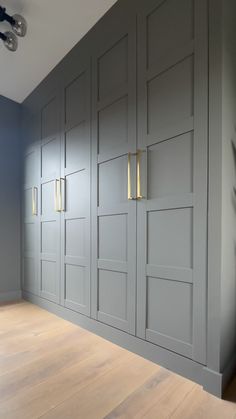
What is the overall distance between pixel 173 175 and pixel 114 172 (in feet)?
1.74

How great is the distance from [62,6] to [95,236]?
5.81ft

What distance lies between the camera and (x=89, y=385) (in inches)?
53.8

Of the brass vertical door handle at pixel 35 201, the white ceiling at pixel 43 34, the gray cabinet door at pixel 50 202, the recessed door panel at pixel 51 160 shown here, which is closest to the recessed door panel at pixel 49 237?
the gray cabinet door at pixel 50 202

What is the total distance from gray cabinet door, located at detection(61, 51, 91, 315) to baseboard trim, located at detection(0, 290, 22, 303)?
3.41 feet

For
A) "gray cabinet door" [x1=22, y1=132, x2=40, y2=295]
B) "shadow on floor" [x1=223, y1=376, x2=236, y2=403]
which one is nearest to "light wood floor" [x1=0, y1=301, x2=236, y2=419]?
"shadow on floor" [x1=223, y1=376, x2=236, y2=403]

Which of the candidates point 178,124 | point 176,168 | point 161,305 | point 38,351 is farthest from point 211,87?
point 38,351

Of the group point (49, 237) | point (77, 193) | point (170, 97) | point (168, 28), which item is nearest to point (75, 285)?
point (49, 237)

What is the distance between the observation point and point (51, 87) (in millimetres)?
2643

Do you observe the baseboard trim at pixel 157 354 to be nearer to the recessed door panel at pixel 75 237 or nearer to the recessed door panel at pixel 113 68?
the recessed door panel at pixel 75 237

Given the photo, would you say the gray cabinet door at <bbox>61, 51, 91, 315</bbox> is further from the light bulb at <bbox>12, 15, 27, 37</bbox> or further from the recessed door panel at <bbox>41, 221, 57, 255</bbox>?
the light bulb at <bbox>12, 15, 27, 37</bbox>

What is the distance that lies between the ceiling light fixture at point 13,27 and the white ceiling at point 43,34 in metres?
0.14

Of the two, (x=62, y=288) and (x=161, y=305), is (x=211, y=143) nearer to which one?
(x=161, y=305)

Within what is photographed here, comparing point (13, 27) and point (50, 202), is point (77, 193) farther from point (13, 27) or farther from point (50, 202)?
point (13, 27)

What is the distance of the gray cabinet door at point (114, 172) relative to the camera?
175 centimetres
